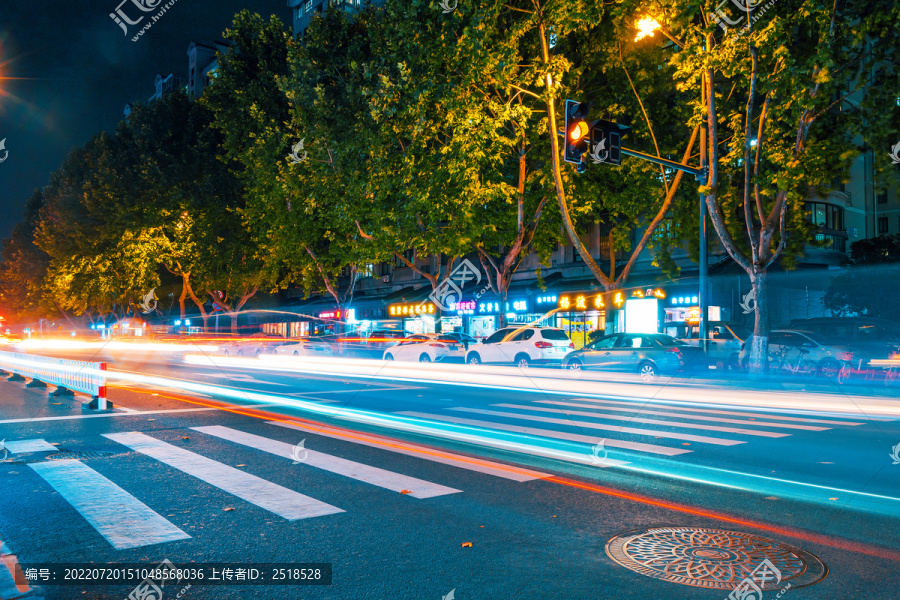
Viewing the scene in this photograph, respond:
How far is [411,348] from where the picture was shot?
30.8 m

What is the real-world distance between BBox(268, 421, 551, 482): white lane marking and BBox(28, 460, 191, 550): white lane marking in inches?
128

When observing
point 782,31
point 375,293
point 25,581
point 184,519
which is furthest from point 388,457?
point 375,293

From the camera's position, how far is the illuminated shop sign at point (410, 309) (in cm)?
4019

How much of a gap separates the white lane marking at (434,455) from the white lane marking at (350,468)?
82 cm

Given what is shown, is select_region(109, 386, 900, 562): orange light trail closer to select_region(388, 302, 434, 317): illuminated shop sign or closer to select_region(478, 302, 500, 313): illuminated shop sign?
select_region(478, 302, 500, 313): illuminated shop sign

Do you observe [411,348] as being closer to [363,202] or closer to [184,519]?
[363,202]

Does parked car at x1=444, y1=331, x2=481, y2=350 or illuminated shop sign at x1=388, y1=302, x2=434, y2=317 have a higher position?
illuminated shop sign at x1=388, y1=302, x2=434, y2=317

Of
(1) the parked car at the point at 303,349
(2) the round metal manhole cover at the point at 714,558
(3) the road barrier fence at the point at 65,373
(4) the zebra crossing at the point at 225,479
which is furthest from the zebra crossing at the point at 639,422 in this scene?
(1) the parked car at the point at 303,349

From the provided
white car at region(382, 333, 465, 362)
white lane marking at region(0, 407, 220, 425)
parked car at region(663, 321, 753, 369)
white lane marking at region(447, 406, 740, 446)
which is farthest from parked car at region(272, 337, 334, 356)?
white lane marking at region(447, 406, 740, 446)

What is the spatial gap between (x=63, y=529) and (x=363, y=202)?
81.4 feet

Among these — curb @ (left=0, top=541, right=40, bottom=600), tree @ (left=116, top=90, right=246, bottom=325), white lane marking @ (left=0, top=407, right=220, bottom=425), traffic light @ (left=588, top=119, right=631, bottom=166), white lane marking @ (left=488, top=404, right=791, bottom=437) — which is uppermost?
tree @ (left=116, top=90, right=246, bottom=325)

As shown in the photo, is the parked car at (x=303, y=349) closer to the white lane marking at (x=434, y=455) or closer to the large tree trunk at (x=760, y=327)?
the large tree trunk at (x=760, y=327)

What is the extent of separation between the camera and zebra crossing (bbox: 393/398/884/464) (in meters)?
9.09

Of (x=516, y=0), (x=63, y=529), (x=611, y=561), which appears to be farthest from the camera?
(x=516, y=0)
